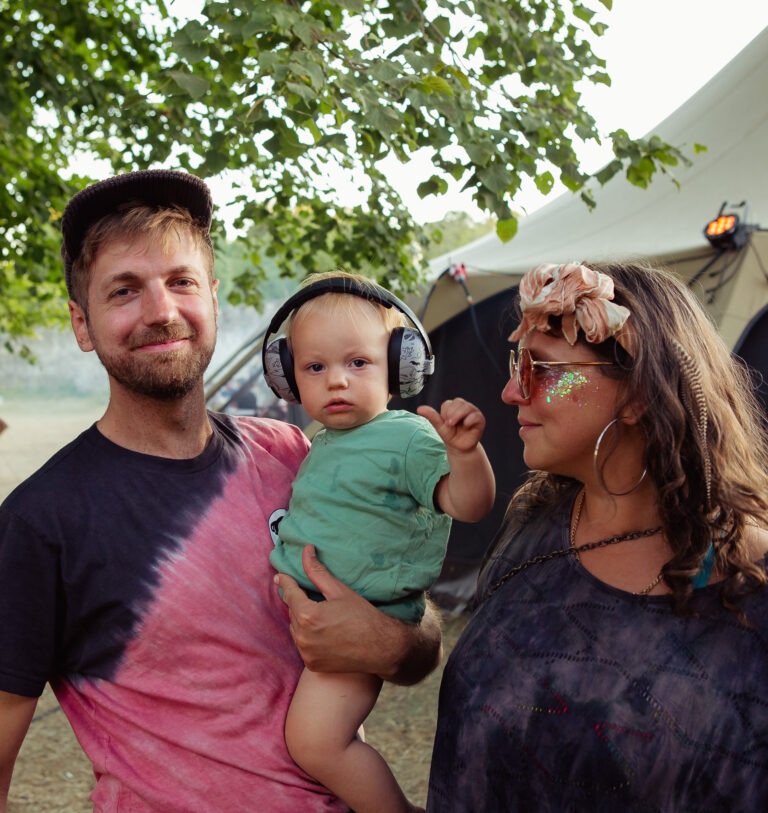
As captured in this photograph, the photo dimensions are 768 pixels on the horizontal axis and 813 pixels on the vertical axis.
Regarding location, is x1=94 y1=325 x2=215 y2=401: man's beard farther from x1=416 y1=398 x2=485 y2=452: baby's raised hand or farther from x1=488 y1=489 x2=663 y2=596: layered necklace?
x1=488 y1=489 x2=663 y2=596: layered necklace

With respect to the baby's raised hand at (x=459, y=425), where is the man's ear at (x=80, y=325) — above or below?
above

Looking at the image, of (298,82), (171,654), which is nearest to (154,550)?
(171,654)

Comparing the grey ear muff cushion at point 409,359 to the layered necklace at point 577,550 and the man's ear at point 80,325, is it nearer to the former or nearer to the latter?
the layered necklace at point 577,550

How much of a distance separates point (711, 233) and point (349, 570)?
4.16 m

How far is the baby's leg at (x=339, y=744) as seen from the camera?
173 cm

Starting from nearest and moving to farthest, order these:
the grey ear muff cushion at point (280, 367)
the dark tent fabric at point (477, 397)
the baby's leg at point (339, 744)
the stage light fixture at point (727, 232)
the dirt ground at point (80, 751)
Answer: the baby's leg at point (339, 744) → the grey ear muff cushion at point (280, 367) → the dirt ground at point (80, 751) → the stage light fixture at point (727, 232) → the dark tent fabric at point (477, 397)

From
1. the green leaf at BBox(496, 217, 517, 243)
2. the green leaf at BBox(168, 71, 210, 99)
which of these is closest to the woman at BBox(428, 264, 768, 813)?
the green leaf at BBox(496, 217, 517, 243)

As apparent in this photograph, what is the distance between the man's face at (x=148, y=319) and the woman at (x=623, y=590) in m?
0.78

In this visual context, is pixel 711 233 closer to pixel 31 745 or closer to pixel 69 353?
pixel 31 745

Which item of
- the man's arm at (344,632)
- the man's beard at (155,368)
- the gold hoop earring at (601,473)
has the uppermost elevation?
the man's beard at (155,368)

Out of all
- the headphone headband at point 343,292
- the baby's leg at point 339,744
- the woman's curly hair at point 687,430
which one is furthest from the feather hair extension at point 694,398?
the baby's leg at point 339,744

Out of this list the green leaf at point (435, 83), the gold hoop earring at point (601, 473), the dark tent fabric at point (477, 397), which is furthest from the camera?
the dark tent fabric at point (477, 397)

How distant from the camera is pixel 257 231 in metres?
5.61

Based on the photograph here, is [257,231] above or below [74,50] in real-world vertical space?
below
